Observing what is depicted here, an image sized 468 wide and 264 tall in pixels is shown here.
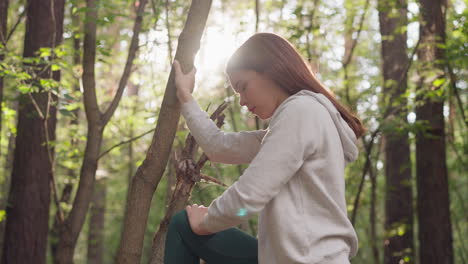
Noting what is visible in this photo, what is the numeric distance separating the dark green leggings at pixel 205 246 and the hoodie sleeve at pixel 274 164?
28cm

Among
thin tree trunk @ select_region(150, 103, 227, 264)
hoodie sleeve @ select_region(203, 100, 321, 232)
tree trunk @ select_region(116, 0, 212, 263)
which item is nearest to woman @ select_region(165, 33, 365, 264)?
hoodie sleeve @ select_region(203, 100, 321, 232)

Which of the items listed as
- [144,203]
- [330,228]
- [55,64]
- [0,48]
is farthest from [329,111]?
[0,48]

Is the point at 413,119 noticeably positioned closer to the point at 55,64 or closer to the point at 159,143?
the point at 55,64

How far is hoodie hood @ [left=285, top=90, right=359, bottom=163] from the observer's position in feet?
7.02

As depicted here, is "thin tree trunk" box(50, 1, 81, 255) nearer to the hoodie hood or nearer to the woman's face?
the woman's face

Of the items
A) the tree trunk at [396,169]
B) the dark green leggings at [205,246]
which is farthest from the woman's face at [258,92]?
the tree trunk at [396,169]

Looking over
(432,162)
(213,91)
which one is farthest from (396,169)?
(213,91)

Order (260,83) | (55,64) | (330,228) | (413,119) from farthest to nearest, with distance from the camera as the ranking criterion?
1. (413,119)
2. (55,64)
3. (260,83)
4. (330,228)

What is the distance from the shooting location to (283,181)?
1.99m

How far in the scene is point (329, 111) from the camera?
7.02ft

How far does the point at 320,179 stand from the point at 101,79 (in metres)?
10.8

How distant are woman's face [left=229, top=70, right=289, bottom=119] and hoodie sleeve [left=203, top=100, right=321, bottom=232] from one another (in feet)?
0.81

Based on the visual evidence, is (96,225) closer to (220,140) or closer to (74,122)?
(74,122)

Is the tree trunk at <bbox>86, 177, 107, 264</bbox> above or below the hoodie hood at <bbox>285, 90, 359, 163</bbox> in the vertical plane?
below
